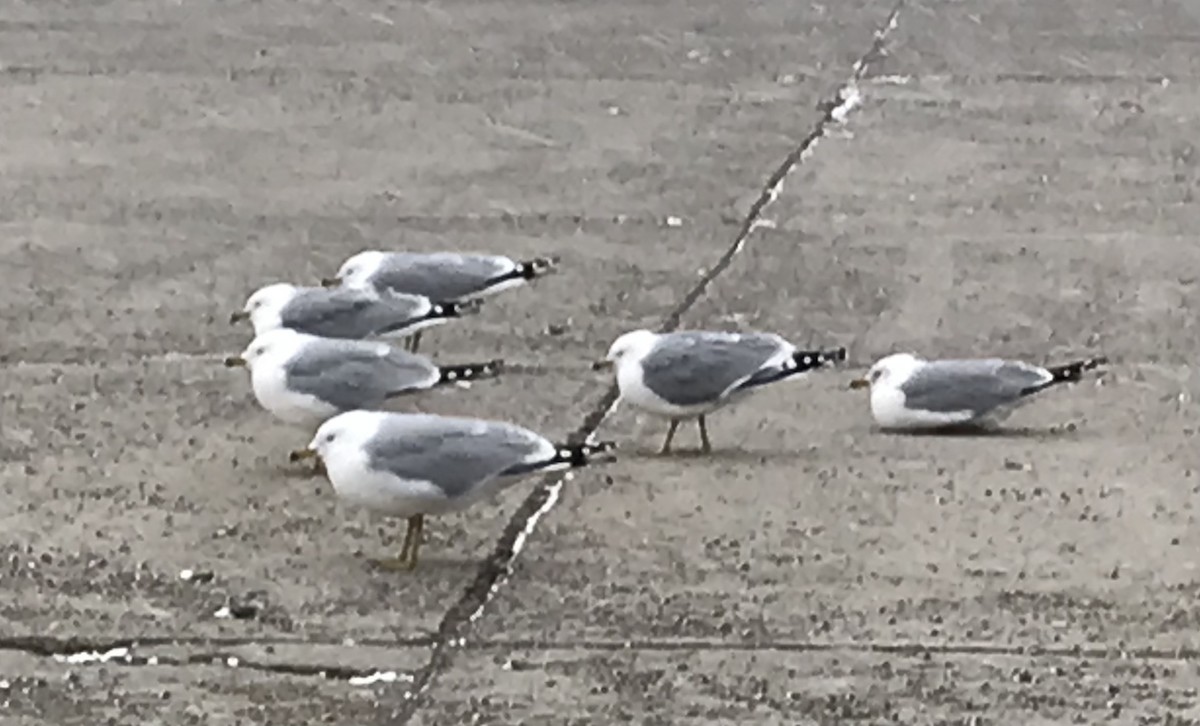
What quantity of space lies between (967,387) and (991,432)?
19 cm

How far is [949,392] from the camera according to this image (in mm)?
6984

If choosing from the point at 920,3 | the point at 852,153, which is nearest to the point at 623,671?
the point at 852,153

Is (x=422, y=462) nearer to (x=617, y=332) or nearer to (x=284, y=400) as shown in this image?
(x=284, y=400)

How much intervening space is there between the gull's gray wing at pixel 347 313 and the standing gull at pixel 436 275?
17 centimetres

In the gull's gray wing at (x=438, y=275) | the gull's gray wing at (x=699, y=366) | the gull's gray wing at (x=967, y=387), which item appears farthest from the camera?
the gull's gray wing at (x=438, y=275)

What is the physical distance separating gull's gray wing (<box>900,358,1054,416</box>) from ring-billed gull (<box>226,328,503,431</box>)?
1364 millimetres

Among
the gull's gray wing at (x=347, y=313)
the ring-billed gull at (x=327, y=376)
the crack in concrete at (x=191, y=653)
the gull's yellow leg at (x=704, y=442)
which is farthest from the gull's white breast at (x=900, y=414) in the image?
the crack in concrete at (x=191, y=653)

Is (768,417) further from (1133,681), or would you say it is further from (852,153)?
(852,153)

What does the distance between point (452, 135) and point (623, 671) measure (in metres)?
6.39

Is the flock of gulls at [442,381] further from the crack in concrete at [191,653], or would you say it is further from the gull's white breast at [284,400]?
the crack in concrete at [191,653]

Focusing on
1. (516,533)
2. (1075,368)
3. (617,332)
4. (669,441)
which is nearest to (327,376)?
(516,533)

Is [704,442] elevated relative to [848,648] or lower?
lower

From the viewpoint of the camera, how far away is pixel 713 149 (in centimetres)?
1091

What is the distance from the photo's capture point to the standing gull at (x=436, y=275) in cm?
741
